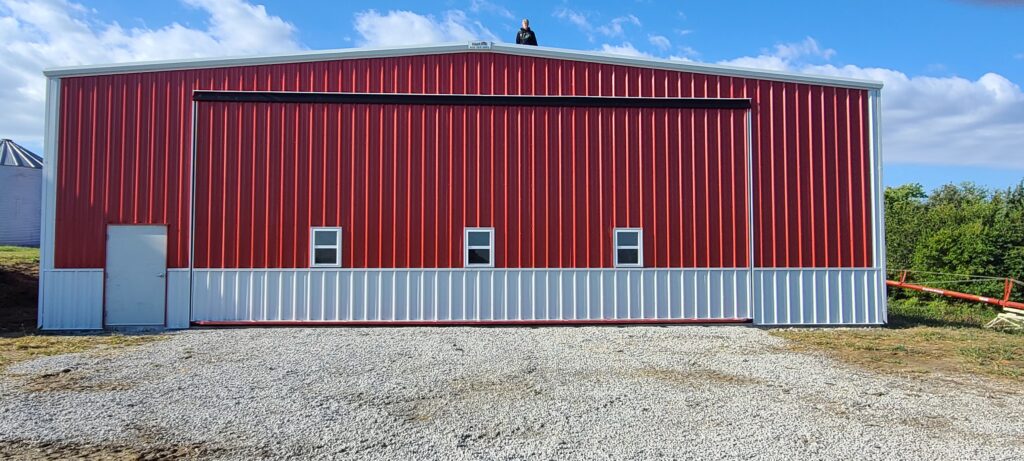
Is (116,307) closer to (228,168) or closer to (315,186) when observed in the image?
(228,168)

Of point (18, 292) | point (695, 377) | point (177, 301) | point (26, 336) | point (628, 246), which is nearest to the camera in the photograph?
point (695, 377)

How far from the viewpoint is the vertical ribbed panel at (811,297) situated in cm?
1283

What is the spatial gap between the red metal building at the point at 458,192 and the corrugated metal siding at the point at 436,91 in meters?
0.04

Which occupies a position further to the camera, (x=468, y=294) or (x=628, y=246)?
(x=628, y=246)

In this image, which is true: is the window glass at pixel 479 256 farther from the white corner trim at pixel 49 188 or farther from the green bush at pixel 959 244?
the green bush at pixel 959 244

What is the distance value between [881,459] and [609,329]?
24.2 ft

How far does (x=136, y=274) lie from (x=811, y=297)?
12.3 meters

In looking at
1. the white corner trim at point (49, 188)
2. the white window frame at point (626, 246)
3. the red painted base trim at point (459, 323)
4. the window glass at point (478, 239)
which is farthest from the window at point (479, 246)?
the white corner trim at point (49, 188)

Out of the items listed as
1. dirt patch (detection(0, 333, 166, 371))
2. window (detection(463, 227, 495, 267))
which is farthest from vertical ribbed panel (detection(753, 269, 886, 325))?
dirt patch (detection(0, 333, 166, 371))

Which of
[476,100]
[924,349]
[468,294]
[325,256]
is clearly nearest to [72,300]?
[325,256]

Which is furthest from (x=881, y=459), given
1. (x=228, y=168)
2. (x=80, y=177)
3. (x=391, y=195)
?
(x=80, y=177)

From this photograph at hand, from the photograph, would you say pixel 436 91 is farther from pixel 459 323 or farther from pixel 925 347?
pixel 925 347

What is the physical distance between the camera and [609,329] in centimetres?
1225

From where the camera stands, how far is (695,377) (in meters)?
7.88
